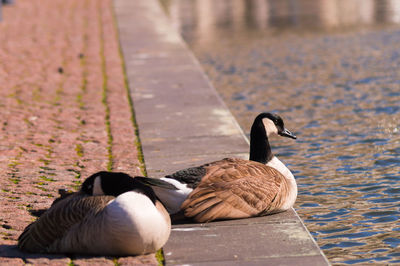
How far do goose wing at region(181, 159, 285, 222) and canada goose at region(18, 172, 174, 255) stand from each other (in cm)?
55

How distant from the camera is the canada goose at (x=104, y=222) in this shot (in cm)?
562

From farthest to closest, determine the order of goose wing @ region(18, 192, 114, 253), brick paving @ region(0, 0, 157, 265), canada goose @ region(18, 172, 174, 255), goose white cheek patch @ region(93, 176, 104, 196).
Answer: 1. brick paving @ region(0, 0, 157, 265)
2. goose white cheek patch @ region(93, 176, 104, 196)
3. goose wing @ region(18, 192, 114, 253)
4. canada goose @ region(18, 172, 174, 255)

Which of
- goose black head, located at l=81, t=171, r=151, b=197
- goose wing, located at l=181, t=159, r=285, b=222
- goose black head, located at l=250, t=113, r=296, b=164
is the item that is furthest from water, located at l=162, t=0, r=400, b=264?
goose black head, located at l=81, t=171, r=151, b=197

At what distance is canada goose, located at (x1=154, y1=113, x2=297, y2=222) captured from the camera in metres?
6.40

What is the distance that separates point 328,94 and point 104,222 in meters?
7.84

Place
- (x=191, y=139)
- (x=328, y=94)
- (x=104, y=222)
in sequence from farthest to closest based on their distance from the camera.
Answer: (x=328, y=94)
(x=191, y=139)
(x=104, y=222)

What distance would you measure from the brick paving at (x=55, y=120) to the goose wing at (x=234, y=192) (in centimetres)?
73

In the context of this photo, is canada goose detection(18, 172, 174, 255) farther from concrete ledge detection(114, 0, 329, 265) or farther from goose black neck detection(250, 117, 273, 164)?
goose black neck detection(250, 117, 273, 164)

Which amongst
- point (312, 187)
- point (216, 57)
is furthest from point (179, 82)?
point (312, 187)

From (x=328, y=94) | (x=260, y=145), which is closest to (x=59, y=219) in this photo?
(x=260, y=145)

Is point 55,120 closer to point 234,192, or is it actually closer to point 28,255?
point 234,192

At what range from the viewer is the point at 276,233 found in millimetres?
6363

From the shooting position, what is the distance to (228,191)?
6.50 metres

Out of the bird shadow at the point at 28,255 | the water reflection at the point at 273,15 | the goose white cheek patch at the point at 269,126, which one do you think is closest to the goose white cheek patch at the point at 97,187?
the bird shadow at the point at 28,255
